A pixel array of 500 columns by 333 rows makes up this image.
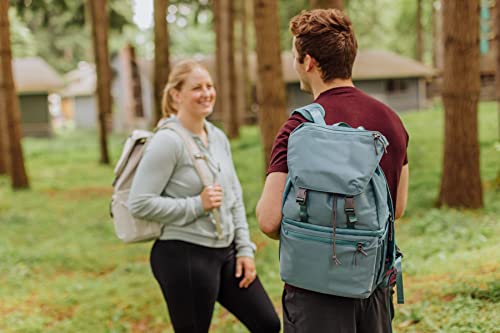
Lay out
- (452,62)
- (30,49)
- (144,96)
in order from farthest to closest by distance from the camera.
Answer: (30,49) < (144,96) < (452,62)

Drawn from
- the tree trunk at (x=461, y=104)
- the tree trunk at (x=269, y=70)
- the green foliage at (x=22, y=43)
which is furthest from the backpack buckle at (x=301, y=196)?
the green foliage at (x=22, y=43)

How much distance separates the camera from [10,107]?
1502 cm

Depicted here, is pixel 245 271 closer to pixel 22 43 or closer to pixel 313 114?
pixel 313 114

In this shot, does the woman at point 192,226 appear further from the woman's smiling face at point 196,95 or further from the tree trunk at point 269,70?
the tree trunk at point 269,70

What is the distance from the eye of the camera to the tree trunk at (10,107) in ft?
47.3

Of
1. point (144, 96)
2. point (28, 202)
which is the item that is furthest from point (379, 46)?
point (28, 202)

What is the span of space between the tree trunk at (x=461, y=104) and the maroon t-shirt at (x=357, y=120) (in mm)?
6346

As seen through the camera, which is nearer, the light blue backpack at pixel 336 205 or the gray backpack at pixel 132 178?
the light blue backpack at pixel 336 205

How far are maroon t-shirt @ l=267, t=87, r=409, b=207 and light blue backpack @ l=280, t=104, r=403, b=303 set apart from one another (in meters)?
0.08

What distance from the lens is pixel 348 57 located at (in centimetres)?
258

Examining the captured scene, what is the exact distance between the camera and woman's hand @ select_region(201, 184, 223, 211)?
12.3 ft

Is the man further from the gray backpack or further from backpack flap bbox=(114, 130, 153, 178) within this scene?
backpack flap bbox=(114, 130, 153, 178)

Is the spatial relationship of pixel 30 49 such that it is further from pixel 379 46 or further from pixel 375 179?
pixel 375 179

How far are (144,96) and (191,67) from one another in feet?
123
